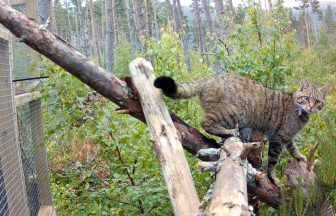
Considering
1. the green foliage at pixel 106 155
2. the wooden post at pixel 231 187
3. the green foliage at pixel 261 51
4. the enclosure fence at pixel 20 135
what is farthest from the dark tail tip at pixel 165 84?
the green foliage at pixel 261 51

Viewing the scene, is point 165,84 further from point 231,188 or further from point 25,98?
point 25,98

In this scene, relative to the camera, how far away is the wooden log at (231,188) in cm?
201

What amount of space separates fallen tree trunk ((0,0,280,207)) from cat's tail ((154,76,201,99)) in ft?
0.89

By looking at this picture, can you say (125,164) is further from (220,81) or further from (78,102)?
(220,81)

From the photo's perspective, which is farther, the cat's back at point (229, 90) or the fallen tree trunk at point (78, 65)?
the cat's back at point (229, 90)

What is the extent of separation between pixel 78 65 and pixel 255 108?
215 centimetres

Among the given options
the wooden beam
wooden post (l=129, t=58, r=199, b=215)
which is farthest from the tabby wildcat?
the wooden beam

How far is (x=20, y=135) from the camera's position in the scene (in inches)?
159

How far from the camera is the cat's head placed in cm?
491

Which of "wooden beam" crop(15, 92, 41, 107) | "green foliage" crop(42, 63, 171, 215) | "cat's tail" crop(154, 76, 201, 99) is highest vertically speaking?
"wooden beam" crop(15, 92, 41, 107)

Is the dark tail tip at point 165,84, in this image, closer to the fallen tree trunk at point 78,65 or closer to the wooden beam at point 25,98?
the fallen tree trunk at point 78,65

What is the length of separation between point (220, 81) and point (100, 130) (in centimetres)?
150

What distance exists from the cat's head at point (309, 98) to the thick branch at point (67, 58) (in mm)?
2157

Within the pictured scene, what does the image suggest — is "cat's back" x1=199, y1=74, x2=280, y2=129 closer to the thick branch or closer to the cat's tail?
the cat's tail
